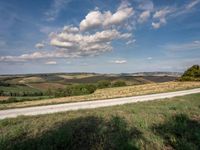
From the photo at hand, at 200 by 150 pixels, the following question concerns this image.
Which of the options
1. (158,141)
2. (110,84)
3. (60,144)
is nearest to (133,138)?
(158,141)

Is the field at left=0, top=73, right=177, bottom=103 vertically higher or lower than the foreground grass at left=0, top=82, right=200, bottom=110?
lower

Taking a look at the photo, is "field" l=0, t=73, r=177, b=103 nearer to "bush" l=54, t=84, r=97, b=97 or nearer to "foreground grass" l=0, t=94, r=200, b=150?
"bush" l=54, t=84, r=97, b=97

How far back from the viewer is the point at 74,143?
5.48 m

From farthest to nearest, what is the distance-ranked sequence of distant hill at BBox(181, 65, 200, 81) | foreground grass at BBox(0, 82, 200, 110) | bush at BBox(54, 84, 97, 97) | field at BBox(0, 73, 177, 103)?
field at BBox(0, 73, 177, 103)
bush at BBox(54, 84, 97, 97)
distant hill at BBox(181, 65, 200, 81)
foreground grass at BBox(0, 82, 200, 110)

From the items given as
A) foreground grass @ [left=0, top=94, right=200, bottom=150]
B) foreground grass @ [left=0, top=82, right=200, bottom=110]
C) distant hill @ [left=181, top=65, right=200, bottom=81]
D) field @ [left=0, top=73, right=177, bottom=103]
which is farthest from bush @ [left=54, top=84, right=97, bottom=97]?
foreground grass @ [left=0, top=94, right=200, bottom=150]

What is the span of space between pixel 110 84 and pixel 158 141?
209 ft

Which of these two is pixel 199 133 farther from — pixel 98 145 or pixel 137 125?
pixel 98 145

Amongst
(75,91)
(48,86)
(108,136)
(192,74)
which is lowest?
(48,86)

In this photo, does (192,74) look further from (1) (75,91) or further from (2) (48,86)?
(2) (48,86)

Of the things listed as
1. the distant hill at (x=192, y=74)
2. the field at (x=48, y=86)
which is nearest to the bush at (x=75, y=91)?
the field at (x=48, y=86)

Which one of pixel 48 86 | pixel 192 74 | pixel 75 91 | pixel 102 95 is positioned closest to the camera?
pixel 102 95

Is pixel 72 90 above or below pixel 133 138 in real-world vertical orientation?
below

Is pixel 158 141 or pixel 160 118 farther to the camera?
pixel 160 118

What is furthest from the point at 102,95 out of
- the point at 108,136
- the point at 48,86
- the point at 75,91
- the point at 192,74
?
the point at 48,86
